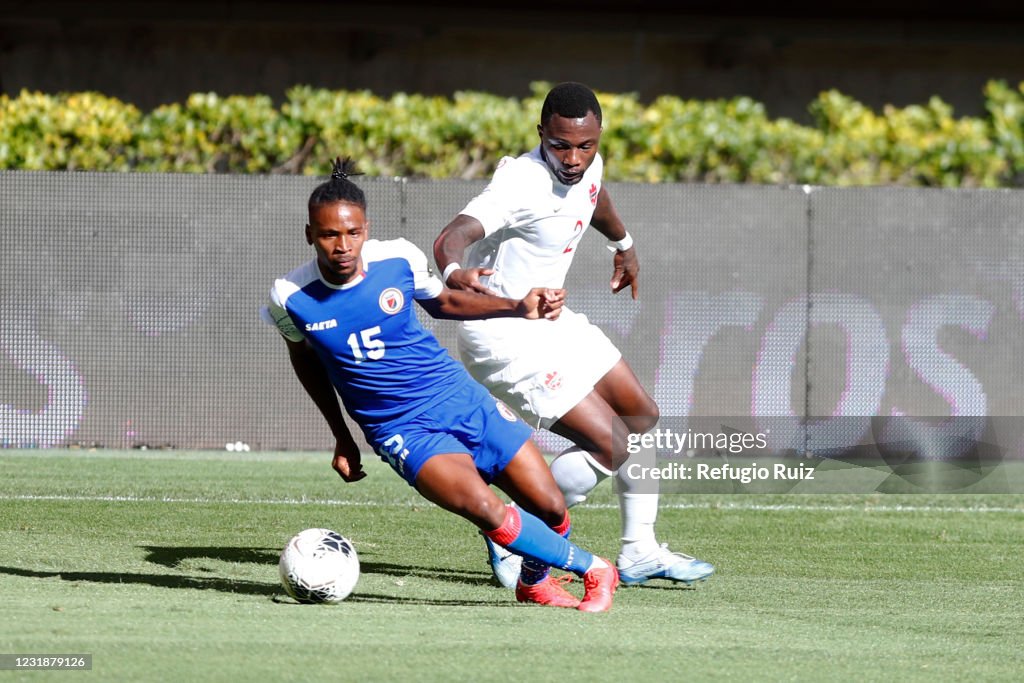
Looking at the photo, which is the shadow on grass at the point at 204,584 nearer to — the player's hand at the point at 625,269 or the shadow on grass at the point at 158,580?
the shadow on grass at the point at 158,580

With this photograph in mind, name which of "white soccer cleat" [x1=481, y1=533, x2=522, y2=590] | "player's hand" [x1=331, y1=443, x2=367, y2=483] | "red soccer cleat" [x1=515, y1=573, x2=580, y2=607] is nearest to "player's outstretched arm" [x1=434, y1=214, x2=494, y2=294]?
→ "player's hand" [x1=331, y1=443, x2=367, y2=483]

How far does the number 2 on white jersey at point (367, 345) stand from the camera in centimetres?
593

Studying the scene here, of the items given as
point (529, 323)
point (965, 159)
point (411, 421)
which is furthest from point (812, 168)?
point (411, 421)

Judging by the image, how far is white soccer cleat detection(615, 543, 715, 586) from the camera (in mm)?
6781

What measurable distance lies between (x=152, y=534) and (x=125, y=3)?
1104 cm

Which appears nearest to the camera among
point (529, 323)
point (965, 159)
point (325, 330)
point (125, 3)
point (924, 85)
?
point (325, 330)

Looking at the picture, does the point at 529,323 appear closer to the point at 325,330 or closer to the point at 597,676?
the point at 325,330

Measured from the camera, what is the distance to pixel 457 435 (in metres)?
6.05

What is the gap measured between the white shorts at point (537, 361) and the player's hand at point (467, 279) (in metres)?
0.94

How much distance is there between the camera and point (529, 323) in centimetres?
692

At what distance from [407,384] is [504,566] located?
3.86 ft

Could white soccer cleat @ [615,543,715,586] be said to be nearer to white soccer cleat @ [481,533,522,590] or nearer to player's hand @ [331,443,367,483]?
white soccer cleat @ [481,533,522,590]

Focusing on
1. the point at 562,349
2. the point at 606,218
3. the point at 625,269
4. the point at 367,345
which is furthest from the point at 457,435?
the point at 625,269

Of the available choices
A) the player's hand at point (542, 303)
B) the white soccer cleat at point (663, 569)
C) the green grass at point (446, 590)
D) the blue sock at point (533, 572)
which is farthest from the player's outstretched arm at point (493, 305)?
the white soccer cleat at point (663, 569)
